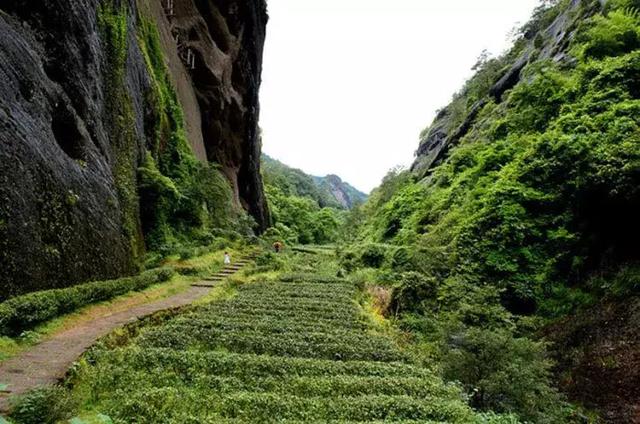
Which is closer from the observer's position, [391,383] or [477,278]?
[391,383]

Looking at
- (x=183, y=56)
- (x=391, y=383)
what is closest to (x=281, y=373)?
(x=391, y=383)

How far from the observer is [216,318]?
39.1ft

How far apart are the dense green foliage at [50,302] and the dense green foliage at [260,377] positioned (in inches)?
59.6

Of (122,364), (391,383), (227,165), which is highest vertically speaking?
(227,165)

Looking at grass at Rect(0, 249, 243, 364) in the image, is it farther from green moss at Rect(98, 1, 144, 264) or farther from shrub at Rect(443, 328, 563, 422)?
shrub at Rect(443, 328, 563, 422)

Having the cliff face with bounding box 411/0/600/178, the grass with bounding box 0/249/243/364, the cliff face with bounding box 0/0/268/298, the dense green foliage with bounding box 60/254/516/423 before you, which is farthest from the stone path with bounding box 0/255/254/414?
the cliff face with bounding box 411/0/600/178

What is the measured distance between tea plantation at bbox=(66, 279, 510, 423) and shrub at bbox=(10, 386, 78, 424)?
73 cm

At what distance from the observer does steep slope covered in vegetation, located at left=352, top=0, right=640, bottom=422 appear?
8711 millimetres

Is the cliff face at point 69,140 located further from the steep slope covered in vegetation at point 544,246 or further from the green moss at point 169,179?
the steep slope covered in vegetation at point 544,246

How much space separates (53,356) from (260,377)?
3.69 meters

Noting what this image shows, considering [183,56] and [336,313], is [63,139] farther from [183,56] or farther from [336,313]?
[183,56]

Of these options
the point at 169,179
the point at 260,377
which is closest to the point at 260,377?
the point at 260,377

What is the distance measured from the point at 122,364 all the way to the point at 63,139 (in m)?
7.32

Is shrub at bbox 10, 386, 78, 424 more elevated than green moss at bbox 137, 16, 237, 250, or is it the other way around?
green moss at bbox 137, 16, 237, 250
